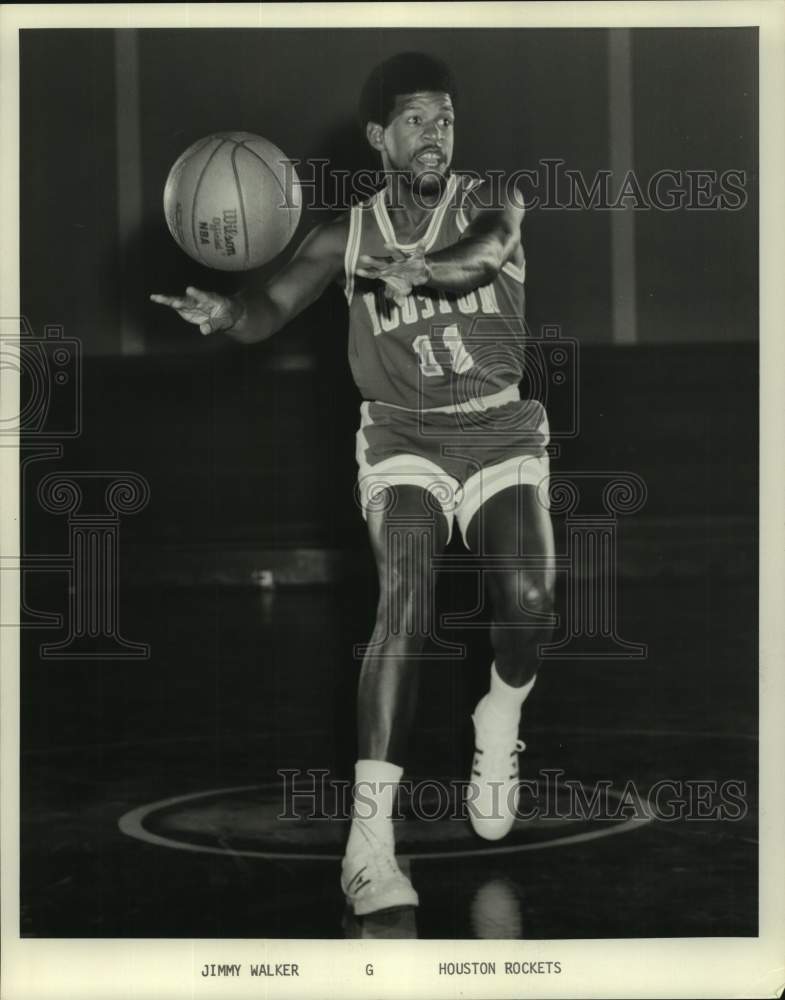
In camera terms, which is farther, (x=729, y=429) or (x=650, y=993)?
(x=729, y=429)

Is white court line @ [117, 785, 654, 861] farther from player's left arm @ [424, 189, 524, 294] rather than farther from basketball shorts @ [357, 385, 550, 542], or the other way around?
A: player's left arm @ [424, 189, 524, 294]

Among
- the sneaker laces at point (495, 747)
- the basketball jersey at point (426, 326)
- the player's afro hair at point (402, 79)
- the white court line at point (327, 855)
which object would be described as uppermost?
the player's afro hair at point (402, 79)

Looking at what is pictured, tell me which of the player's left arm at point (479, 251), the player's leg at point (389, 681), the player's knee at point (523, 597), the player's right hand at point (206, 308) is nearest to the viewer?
the player's right hand at point (206, 308)

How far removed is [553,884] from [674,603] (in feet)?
12.3

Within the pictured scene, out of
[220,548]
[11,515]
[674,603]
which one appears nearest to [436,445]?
[11,515]

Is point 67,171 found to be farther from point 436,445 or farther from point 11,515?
point 436,445

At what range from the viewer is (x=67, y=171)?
17.0 feet

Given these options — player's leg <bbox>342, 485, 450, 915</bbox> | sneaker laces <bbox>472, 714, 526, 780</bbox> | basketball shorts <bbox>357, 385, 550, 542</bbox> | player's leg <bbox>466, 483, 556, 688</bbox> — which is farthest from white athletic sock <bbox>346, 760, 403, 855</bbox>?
basketball shorts <bbox>357, 385, 550, 542</bbox>

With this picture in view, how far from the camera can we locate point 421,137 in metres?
5.10

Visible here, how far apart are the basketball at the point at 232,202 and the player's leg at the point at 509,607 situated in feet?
3.95

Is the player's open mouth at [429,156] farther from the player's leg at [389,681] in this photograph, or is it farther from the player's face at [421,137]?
the player's leg at [389,681]

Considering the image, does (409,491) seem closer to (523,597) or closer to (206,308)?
(523,597)

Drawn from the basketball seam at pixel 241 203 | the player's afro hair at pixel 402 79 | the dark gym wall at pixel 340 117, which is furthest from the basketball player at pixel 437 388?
the basketball seam at pixel 241 203

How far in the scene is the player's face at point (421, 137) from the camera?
507cm
